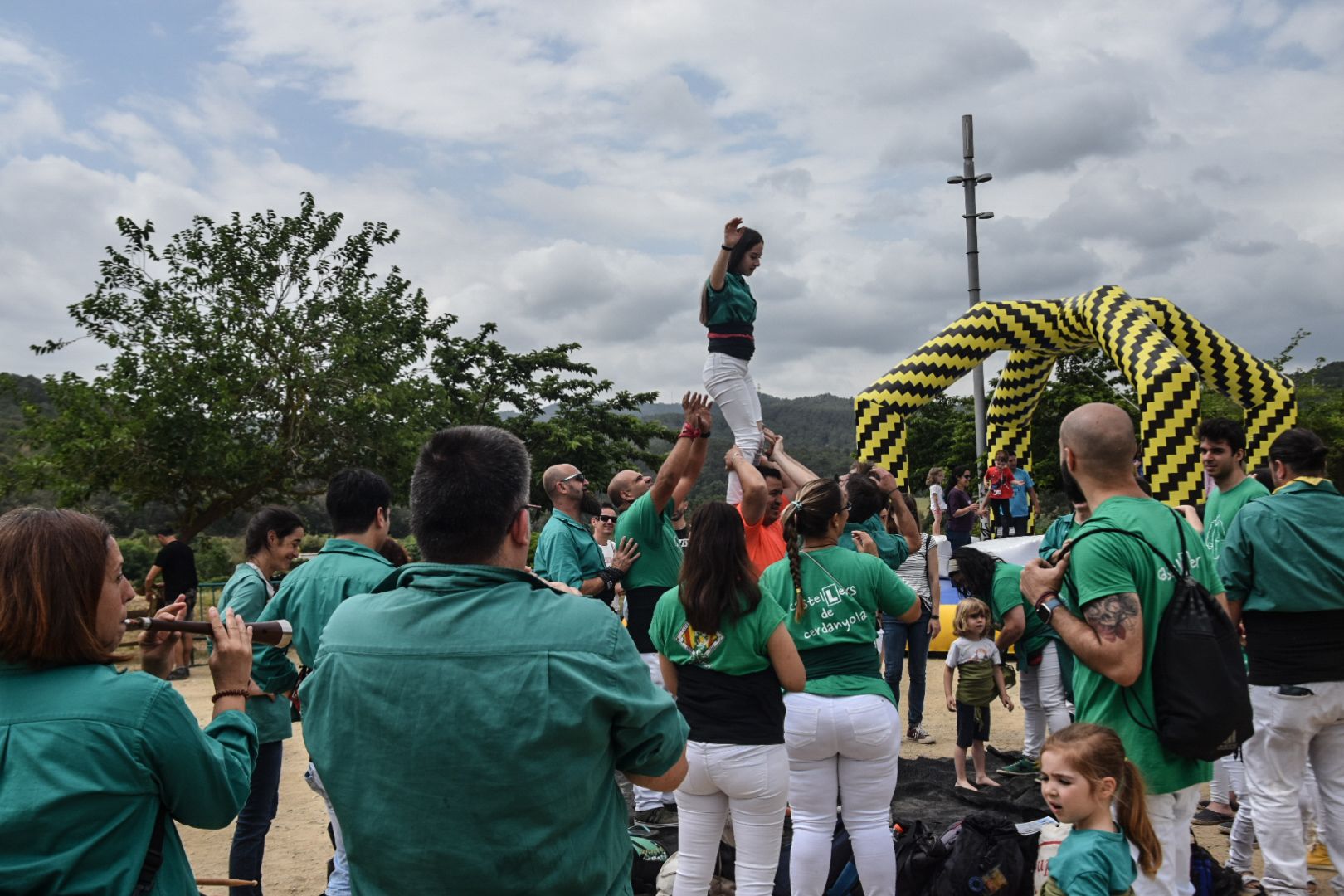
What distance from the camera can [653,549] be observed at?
5445 mm

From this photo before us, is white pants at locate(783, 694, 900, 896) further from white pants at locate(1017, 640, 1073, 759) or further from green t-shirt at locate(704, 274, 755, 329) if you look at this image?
green t-shirt at locate(704, 274, 755, 329)

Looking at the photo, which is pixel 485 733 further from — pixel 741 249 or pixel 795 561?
pixel 741 249

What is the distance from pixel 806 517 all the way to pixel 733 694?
0.79 m

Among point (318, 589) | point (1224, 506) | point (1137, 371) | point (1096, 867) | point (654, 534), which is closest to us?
point (1096, 867)

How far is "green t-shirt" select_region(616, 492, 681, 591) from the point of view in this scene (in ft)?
17.3

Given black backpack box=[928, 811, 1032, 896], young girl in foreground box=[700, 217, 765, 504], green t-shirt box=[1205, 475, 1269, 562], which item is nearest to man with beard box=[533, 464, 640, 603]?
young girl in foreground box=[700, 217, 765, 504]

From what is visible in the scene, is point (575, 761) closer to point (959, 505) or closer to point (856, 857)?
point (856, 857)

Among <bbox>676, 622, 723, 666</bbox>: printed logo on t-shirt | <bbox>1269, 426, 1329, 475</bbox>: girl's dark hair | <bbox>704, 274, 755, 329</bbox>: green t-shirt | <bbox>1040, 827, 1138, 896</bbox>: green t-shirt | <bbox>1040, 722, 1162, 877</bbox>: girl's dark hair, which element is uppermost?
<bbox>704, 274, 755, 329</bbox>: green t-shirt

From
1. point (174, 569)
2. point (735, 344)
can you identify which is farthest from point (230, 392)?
point (735, 344)

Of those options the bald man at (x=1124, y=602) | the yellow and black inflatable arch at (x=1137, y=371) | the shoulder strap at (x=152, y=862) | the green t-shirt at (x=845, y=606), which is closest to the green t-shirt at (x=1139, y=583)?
the bald man at (x=1124, y=602)

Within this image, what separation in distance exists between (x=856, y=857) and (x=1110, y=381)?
29.2m

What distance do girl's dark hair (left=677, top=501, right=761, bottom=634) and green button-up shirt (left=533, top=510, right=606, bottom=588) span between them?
1.93m

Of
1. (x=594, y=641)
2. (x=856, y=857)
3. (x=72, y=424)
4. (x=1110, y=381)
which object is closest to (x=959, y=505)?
(x=856, y=857)

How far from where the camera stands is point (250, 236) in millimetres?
19406
